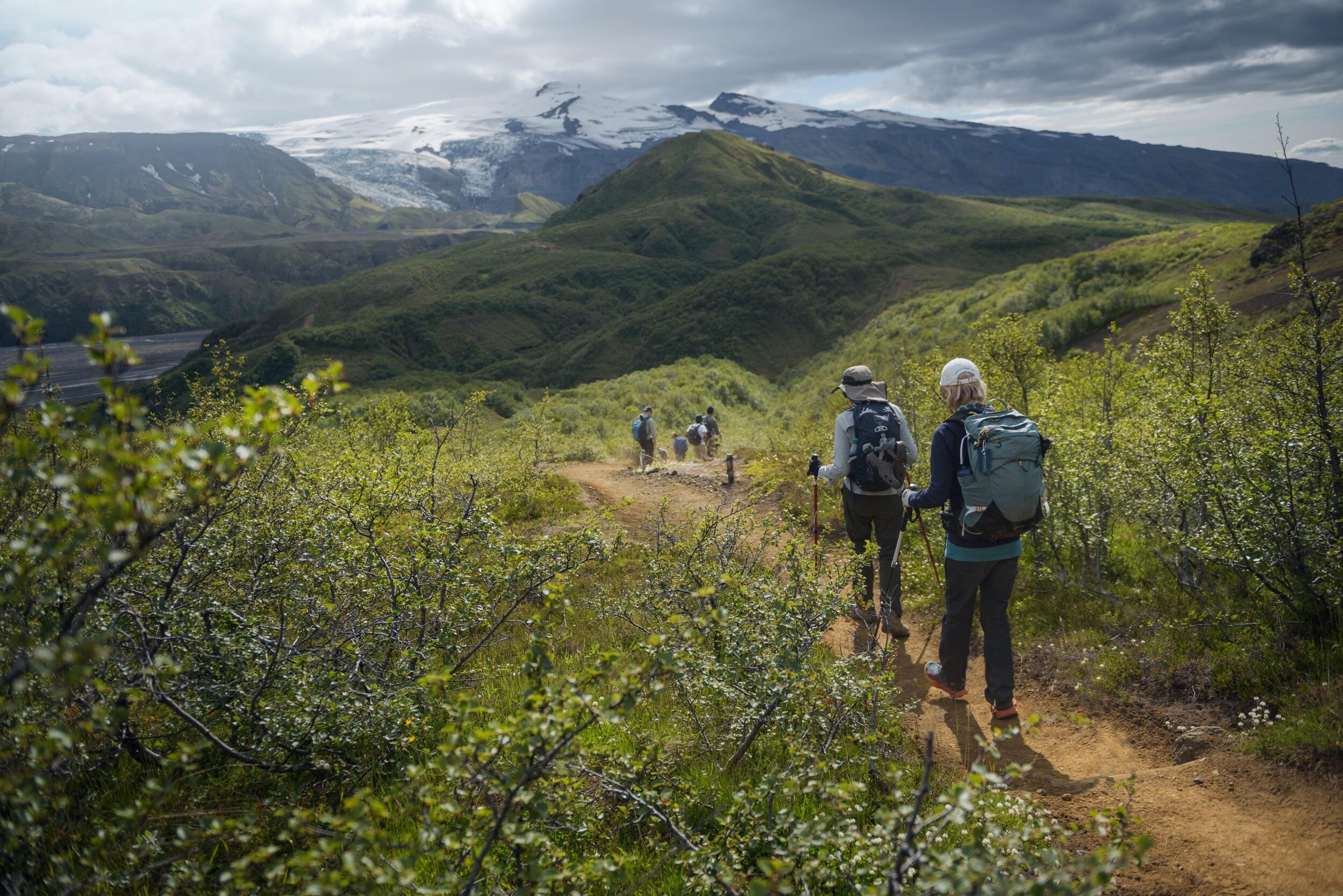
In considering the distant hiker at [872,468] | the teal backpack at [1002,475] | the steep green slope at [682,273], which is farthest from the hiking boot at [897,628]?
the steep green slope at [682,273]

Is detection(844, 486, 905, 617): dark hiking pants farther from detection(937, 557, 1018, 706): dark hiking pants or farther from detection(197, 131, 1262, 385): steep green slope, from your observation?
detection(197, 131, 1262, 385): steep green slope

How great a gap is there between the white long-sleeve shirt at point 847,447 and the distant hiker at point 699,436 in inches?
519

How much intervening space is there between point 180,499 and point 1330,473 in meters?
7.44

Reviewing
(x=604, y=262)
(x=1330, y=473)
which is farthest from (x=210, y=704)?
(x=604, y=262)

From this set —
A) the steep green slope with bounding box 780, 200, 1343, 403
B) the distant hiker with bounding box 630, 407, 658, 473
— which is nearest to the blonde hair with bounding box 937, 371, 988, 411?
the steep green slope with bounding box 780, 200, 1343, 403

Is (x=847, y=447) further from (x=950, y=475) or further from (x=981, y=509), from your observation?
(x=981, y=509)

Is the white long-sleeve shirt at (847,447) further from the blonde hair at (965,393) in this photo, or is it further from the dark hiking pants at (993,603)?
the dark hiking pants at (993,603)

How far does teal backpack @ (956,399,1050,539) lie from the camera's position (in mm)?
4531

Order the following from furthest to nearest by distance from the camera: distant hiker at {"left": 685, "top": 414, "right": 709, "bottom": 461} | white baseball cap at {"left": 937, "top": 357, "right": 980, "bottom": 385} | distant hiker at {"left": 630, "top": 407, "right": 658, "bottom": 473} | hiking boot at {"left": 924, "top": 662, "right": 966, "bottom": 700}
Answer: distant hiker at {"left": 685, "top": 414, "right": 709, "bottom": 461}
distant hiker at {"left": 630, "top": 407, "right": 658, "bottom": 473}
hiking boot at {"left": 924, "top": 662, "right": 966, "bottom": 700}
white baseball cap at {"left": 937, "top": 357, "right": 980, "bottom": 385}

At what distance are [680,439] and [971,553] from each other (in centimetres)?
1453

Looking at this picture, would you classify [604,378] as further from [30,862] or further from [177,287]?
[177,287]

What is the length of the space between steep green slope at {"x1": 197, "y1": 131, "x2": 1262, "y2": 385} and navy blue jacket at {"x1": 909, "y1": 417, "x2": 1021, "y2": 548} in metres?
52.3

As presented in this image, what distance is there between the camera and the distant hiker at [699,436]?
19.5 m

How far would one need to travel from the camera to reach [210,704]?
362 cm
